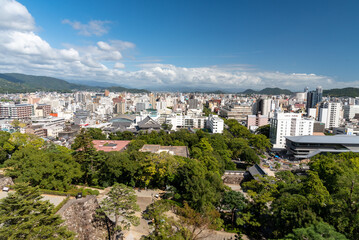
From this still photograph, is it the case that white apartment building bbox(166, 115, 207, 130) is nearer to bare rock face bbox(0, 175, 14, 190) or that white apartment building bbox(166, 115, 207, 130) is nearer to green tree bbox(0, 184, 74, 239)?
bare rock face bbox(0, 175, 14, 190)

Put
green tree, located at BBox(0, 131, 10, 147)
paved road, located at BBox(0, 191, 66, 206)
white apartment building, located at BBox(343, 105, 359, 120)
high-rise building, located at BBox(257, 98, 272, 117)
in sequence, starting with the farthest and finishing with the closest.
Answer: high-rise building, located at BBox(257, 98, 272, 117), white apartment building, located at BBox(343, 105, 359, 120), green tree, located at BBox(0, 131, 10, 147), paved road, located at BBox(0, 191, 66, 206)

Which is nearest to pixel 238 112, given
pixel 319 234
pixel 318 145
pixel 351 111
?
pixel 351 111

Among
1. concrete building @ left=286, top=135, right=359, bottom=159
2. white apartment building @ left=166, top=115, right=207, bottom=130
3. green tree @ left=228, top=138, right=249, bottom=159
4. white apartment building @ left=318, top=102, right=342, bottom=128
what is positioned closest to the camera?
green tree @ left=228, top=138, right=249, bottom=159

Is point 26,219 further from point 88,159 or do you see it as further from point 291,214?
point 291,214

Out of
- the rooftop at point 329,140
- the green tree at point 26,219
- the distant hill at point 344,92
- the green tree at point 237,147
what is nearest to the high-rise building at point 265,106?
the rooftop at point 329,140

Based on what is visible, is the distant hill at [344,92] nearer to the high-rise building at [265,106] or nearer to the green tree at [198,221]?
the high-rise building at [265,106]

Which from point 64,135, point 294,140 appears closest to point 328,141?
point 294,140

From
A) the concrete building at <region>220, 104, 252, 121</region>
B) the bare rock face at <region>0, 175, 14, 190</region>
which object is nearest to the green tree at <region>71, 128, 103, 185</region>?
the bare rock face at <region>0, 175, 14, 190</region>
